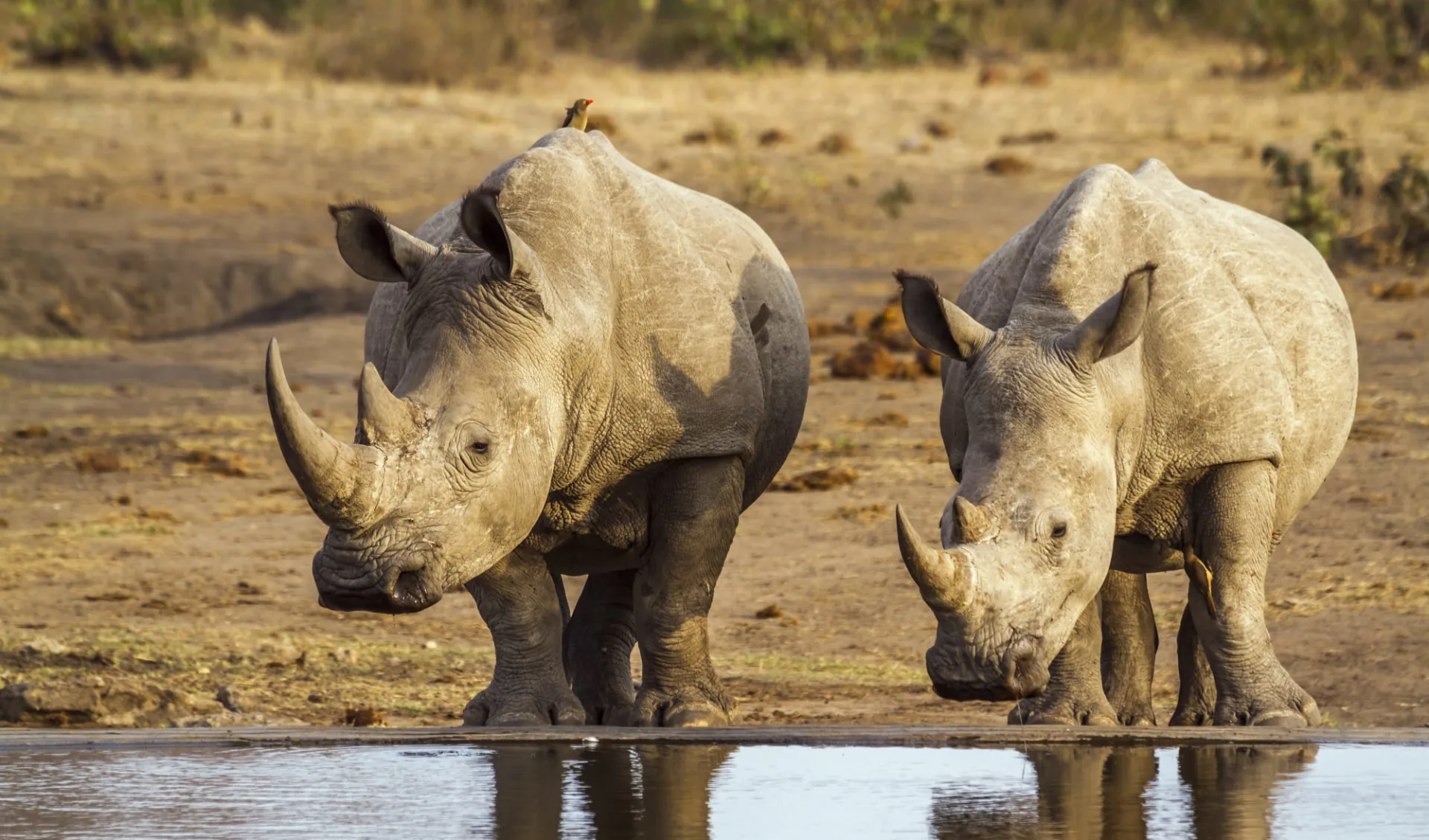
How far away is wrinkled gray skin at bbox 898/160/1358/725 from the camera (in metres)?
6.29

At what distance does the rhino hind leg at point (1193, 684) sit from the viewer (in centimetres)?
774

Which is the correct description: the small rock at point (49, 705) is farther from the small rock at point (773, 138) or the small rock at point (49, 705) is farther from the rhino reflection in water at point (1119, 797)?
the small rock at point (773, 138)

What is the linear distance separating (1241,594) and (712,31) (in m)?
18.6

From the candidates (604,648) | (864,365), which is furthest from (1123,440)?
(864,365)

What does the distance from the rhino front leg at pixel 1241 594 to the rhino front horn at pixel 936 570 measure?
3.98ft

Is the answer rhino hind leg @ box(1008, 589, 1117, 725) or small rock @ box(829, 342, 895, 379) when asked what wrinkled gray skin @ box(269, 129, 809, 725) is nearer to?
rhino hind leg @ box(1008, 589, 1117, 725)

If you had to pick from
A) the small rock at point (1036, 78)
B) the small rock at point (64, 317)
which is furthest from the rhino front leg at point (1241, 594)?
the small rock at point (1036, 78)

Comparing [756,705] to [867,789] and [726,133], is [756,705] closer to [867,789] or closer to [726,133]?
[867,789]

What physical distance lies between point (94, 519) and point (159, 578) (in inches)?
47.9

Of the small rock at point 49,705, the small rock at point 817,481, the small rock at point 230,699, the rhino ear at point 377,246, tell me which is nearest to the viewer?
the rhino ear at point 377,246

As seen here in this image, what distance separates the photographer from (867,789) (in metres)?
5.94

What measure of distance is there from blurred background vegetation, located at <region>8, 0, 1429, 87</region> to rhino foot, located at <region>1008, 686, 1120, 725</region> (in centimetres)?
1539

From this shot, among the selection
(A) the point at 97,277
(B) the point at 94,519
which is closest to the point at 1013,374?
(B) the point at 94,519

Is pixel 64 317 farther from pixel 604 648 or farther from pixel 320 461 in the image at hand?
pixel 320 461
